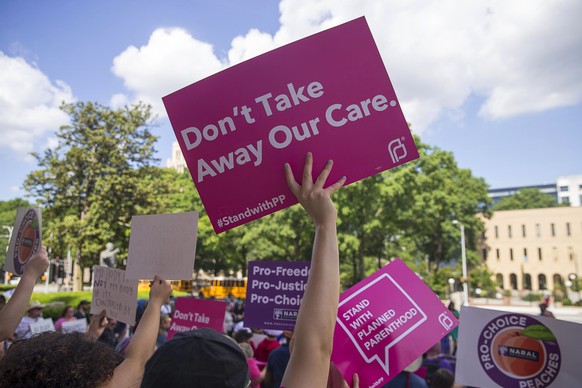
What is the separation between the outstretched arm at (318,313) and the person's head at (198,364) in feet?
0.52

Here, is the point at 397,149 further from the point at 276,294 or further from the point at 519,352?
the point at 276,294

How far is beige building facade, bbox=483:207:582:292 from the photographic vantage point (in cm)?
7225

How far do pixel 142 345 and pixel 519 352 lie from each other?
2334 mm

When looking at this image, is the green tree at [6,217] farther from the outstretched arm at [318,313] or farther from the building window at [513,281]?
the building window at [513,281]

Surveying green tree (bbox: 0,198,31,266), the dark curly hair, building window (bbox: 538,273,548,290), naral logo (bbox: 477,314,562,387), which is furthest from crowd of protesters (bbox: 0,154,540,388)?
building window (bbox: 538,273,548,290)

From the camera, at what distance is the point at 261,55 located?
7.94 ft

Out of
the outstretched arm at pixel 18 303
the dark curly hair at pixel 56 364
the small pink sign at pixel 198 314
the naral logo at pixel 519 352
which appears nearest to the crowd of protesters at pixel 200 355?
the dark curly hair at pixel 56 364

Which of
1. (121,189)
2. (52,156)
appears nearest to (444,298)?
(121,189)

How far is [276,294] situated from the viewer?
4984mm

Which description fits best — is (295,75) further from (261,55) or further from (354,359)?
(354,359)

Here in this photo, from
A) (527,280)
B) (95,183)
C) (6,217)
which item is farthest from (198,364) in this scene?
(527,280)

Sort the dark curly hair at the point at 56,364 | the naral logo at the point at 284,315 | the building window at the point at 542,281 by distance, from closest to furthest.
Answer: the dark curly hair at the point at 56,364
the naral logo at the point at 284,315
the building window at the point at 542,281

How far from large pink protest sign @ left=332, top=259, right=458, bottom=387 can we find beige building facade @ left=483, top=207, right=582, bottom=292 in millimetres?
73817

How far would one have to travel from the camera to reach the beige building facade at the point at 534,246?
237 feet
